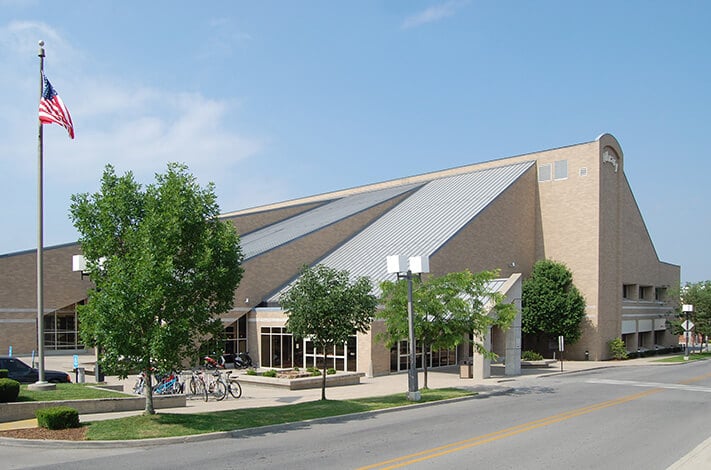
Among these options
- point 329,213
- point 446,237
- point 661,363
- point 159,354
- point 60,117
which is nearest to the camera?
point 159,354

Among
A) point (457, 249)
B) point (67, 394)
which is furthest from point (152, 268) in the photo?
point (457, 249)

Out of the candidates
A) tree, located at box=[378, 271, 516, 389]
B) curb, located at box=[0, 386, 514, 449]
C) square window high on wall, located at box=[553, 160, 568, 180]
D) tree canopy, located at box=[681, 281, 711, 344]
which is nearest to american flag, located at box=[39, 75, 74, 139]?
curb, located at box=[0, 386, 514, 449]

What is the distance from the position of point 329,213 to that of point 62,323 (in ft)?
72.3

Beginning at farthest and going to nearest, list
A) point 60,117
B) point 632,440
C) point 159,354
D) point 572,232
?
point 572,232
point 60,117
point 159,354
point 632,440

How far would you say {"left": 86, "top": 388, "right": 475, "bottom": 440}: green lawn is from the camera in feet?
48.4

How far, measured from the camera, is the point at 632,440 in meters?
14.0

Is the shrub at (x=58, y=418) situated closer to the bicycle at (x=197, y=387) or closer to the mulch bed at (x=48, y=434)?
the mulch bed at (x=48, y=434)

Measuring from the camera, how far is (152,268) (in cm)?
1534

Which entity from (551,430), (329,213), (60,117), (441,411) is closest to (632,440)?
(551,430)

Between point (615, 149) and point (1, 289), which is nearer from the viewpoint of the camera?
point (1, 289)

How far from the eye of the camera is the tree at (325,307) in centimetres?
2053

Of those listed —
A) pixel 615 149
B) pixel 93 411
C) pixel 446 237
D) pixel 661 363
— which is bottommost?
pixel 661 363

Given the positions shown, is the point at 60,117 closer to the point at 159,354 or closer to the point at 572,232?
the point at 159,354

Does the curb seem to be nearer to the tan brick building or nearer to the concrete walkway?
the concrete walkway
